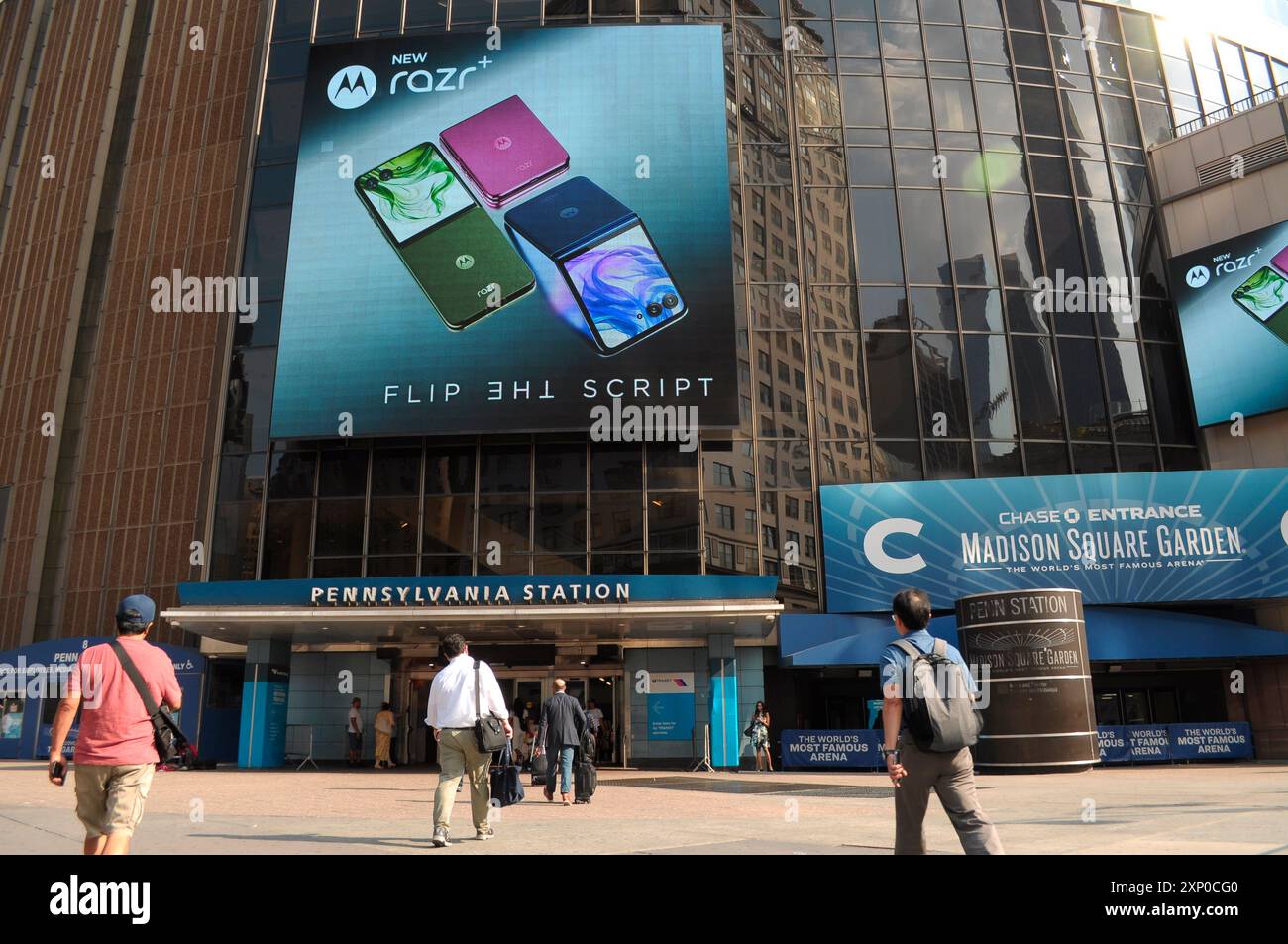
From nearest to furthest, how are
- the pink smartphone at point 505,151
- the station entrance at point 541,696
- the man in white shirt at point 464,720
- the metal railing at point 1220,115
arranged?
1. the man in white shirt at point 464,720
2. the station entrance at point 541,696
3. the pink smartphone at point 505,151
4. the metal railing at point 1220,115

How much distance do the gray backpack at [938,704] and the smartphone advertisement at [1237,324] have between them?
86.2ft

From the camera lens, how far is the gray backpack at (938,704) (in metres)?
5.14

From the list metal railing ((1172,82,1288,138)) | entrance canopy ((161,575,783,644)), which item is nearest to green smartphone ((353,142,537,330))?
entrance canopy ((161,575,783,644))

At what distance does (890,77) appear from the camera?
98.3 feet

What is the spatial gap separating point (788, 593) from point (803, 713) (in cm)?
332

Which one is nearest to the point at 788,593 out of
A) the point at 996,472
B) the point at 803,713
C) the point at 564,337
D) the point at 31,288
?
the point at 803,713

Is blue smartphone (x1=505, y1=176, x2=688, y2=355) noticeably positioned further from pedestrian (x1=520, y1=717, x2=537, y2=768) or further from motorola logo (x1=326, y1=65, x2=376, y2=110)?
pedestrian (x1=520, y1=717, x2=537, y2=768)

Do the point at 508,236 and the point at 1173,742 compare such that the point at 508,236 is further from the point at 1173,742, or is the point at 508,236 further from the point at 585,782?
the point at 1173,742

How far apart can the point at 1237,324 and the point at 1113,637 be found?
10.4 meters

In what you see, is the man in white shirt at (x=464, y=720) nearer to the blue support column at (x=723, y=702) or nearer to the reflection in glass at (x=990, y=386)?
the blue support column at (x=723, y=702)

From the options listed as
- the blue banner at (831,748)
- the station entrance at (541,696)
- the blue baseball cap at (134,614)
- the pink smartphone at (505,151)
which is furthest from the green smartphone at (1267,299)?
the blue baseball cap at (134,614)

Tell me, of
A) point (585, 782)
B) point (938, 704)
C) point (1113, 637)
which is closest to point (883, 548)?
point (1113, 637)

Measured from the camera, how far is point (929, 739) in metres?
5.16

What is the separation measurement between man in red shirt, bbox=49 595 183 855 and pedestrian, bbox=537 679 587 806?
852 cm
